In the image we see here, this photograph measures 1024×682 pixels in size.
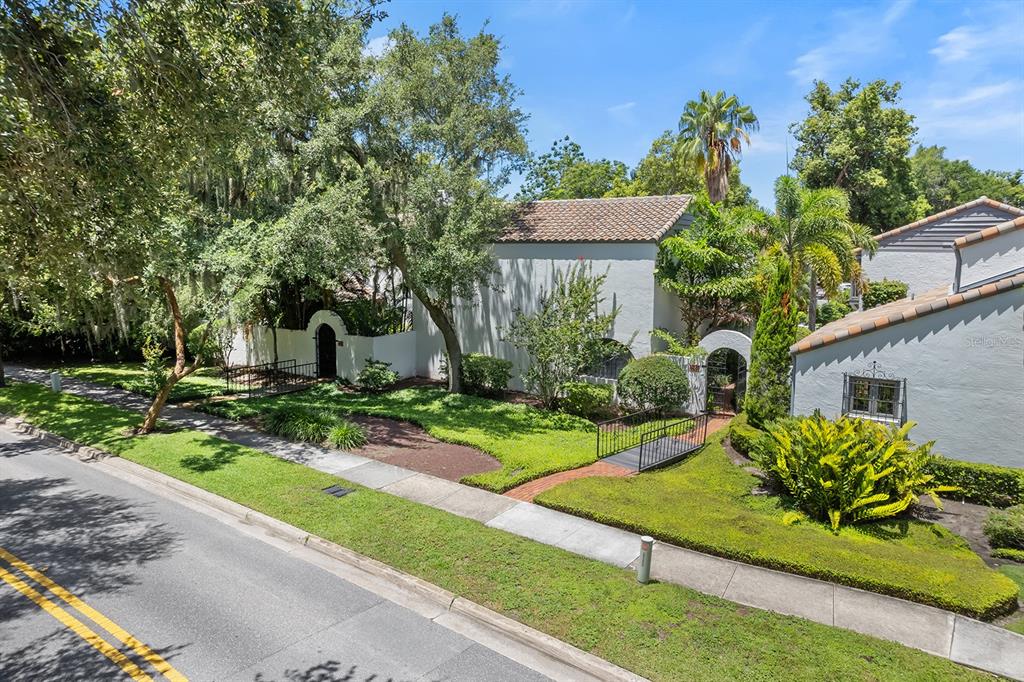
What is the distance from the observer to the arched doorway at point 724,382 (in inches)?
758

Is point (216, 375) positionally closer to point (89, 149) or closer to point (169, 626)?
point (89, 149)

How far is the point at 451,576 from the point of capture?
849 centimetres

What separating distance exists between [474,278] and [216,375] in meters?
12.5

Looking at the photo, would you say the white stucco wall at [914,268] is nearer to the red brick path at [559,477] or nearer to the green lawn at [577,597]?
the red brick path at [559,477]

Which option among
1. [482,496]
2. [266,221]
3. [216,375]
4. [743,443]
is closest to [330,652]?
[482,496]

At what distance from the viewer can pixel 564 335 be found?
60.0 ft

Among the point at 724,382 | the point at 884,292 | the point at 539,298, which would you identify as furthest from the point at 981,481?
the point at 884,292

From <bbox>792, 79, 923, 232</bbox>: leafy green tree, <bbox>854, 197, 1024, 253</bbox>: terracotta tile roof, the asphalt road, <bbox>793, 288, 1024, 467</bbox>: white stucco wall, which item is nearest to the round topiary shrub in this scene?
<bbox>793, 288, 1024, 467</bbox>: white stucco wall

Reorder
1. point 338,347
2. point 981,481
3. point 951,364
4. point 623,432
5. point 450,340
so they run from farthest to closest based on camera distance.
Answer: point 338,347
point 450,340
point 623,432
point 951,364
point 981,481

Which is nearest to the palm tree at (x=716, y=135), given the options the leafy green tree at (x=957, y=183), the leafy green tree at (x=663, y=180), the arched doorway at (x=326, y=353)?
the leafy green tree at (x=663, y=180)

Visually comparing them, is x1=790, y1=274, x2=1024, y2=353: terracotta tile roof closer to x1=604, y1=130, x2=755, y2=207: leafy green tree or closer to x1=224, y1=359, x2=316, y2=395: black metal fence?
x1=224, y1=359, x2=316, y2=395: black metal fence

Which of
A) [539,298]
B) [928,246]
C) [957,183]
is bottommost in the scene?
[539,298]

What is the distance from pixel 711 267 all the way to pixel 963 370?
8.69 meters

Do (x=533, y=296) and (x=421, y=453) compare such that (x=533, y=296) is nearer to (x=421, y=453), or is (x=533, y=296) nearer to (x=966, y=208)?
(x=421, y=453)
